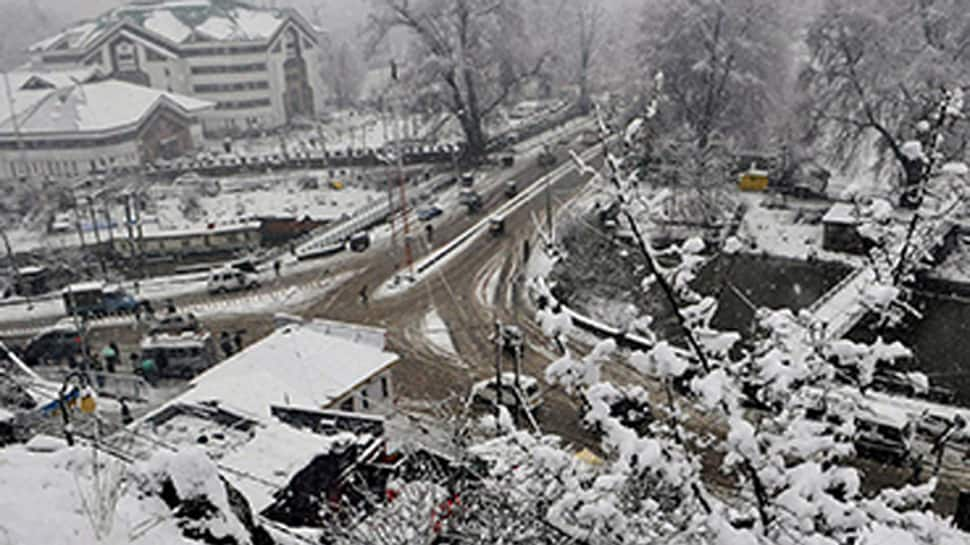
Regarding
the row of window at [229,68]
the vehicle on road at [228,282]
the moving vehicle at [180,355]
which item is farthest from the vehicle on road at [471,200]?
the row of window at [229,68]

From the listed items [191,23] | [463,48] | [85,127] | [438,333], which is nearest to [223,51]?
[191,23]

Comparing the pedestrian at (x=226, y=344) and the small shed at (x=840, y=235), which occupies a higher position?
the small shed at (x=840, y=235)

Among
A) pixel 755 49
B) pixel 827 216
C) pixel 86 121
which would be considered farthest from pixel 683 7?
pixel 86 121

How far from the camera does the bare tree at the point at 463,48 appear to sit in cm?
4306

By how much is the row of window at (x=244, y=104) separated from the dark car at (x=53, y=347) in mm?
48841

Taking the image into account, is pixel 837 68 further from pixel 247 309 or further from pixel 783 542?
pixel 783 542

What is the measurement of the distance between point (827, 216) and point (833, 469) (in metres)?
24.9

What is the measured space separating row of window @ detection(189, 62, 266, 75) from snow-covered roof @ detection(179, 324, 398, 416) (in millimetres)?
55426

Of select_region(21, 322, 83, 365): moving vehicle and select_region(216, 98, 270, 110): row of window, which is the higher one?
select_region(216, 98, 270, 110): row of window

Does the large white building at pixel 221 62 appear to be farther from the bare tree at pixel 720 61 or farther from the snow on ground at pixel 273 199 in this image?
the bare tree at pixel 720 61

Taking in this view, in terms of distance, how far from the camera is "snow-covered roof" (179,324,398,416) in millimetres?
16812

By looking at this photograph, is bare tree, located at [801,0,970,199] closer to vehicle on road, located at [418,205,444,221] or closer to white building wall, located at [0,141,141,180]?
vehicle on road, located at [418,205,444,221]

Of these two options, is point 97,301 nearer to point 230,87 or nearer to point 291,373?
point 291,373

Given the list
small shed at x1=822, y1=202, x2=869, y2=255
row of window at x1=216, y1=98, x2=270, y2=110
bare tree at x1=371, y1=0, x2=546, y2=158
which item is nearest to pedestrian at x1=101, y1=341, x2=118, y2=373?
small shed at x1=822, y1=202, x2=869, y2=255
